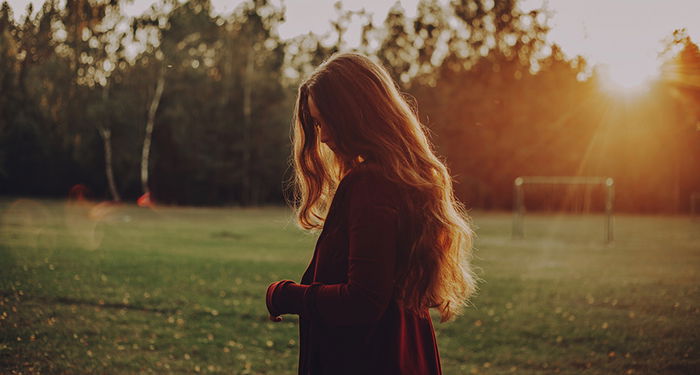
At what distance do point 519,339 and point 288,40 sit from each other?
3961cm

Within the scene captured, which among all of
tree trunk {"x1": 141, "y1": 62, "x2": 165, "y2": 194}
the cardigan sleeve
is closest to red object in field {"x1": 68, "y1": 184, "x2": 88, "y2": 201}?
tree trunk {"x1": 141, "y1": 62, "x2": 165, "y2": 194}

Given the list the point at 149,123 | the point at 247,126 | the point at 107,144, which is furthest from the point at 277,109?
the point at 107,144

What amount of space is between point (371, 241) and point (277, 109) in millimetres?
41391

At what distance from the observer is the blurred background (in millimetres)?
6852

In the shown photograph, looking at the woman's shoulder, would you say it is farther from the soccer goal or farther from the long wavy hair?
the soccer goal

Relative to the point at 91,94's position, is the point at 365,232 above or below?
below

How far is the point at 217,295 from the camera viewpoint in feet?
30.2

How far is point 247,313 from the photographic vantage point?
8.09 metres

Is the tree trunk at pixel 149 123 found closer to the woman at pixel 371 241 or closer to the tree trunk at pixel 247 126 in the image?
the tree trunk at pixel 247 126

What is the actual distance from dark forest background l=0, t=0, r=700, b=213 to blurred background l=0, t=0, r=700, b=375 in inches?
5.5

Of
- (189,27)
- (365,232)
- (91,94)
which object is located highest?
(189,27)

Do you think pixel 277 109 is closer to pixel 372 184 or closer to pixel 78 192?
pixel 78 192

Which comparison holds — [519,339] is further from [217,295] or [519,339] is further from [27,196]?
[27,196]

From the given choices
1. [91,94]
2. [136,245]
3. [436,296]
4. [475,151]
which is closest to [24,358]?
[436,296]
